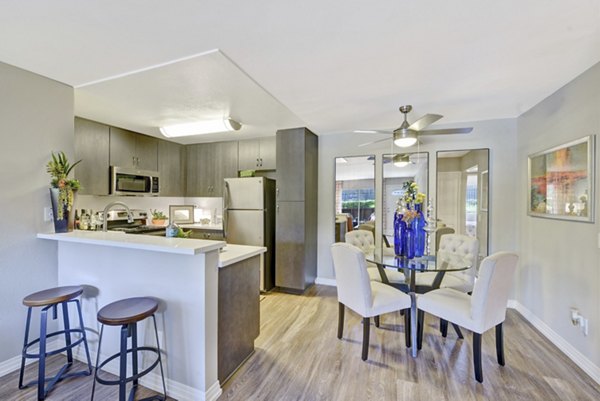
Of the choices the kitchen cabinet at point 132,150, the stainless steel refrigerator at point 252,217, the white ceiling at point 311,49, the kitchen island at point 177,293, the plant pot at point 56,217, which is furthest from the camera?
the stainless steel refrigerator at point 252,217

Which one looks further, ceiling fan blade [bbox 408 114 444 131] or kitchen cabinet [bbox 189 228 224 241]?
kitchen cabinet [bbox 189 228 224 241]

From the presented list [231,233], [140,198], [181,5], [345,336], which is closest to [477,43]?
[181,5]

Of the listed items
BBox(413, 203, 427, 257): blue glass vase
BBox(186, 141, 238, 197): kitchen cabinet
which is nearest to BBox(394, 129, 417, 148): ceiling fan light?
BBox(413, 203, 427, 257): blue glass vase

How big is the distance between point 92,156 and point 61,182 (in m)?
1.45

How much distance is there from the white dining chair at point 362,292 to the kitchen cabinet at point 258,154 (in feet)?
7.10

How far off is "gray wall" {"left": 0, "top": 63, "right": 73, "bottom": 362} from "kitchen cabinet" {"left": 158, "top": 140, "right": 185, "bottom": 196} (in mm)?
2029

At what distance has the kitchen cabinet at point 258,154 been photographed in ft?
13.6

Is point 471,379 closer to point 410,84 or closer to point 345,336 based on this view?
point 345,336

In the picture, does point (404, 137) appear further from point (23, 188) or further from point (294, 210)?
point (23, 188)

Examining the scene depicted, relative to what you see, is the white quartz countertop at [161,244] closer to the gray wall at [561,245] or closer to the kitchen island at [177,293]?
the kitchen island at [177,293]

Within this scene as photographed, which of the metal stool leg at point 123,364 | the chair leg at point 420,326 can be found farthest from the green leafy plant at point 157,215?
the chair leg at point 420,326

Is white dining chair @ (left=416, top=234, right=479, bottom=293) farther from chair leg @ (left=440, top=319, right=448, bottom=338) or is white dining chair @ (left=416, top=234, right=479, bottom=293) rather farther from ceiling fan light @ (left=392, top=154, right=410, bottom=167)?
ceiling fan light @ (left=392, top=154, right=410, bottom=167)

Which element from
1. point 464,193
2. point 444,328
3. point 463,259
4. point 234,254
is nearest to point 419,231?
point 463,259

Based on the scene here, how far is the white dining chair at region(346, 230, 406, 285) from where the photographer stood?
2.97 meters
